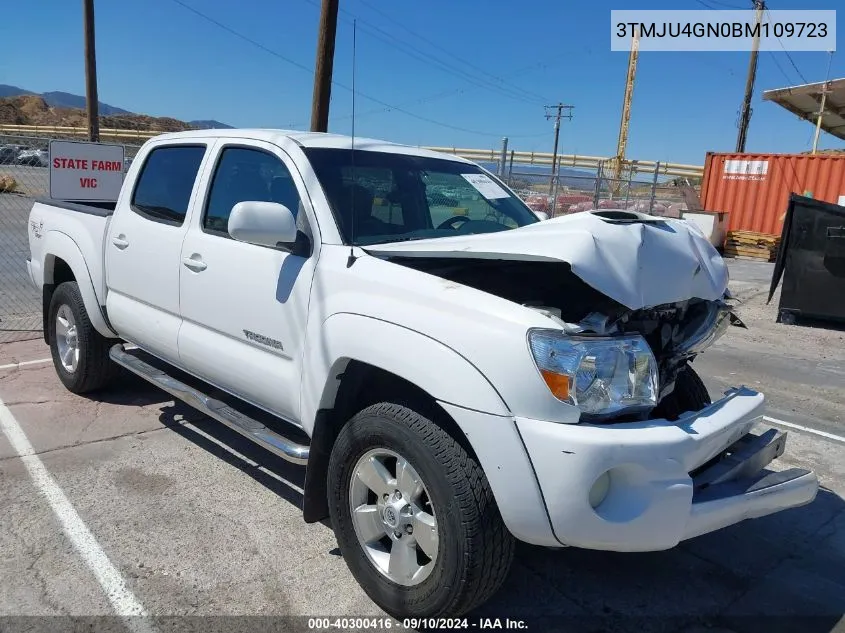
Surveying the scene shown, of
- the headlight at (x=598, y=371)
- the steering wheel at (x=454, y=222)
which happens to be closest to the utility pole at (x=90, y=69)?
the steering wheel at (x=454, y=222)

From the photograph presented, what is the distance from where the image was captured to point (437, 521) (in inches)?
95.1

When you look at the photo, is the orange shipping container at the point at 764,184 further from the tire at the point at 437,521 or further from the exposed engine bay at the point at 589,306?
the tire at the point at 437,521

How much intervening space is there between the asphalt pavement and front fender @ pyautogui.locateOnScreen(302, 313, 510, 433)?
75cm

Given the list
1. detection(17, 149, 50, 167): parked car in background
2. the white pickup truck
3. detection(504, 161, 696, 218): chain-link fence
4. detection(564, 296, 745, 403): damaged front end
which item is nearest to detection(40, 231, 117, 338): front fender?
the white pickup truck

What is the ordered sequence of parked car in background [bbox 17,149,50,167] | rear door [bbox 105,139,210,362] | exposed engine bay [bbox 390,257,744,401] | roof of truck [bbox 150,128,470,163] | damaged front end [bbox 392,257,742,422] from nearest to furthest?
damaged front end [bbox 392,257,742,422]
exposed engine bay [bbox 390,257,744,401]
roof of truck [bbox 150,128,470,163]
rear door [bbox 105,139,210,362]
parked car in background [bbox 17,149,50,167]

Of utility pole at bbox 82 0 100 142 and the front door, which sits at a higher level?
utility pole at bbox 82 0 100 142

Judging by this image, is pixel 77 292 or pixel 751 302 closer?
pixel 77 292

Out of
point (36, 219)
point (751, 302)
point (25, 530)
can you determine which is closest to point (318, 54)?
point (36, 219)

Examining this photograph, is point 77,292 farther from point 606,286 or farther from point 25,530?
point 606,286

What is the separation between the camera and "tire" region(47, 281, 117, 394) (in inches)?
192

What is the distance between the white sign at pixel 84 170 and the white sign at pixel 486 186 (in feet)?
15.8

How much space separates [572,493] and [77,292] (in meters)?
4.20

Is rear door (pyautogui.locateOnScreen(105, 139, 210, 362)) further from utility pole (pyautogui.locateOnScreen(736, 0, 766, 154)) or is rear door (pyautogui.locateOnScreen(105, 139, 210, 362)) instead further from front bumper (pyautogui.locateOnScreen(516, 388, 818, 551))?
utility pole (pyautogui.locateOnScreen(736, 0, 766, 154))

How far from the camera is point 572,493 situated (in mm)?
2148
